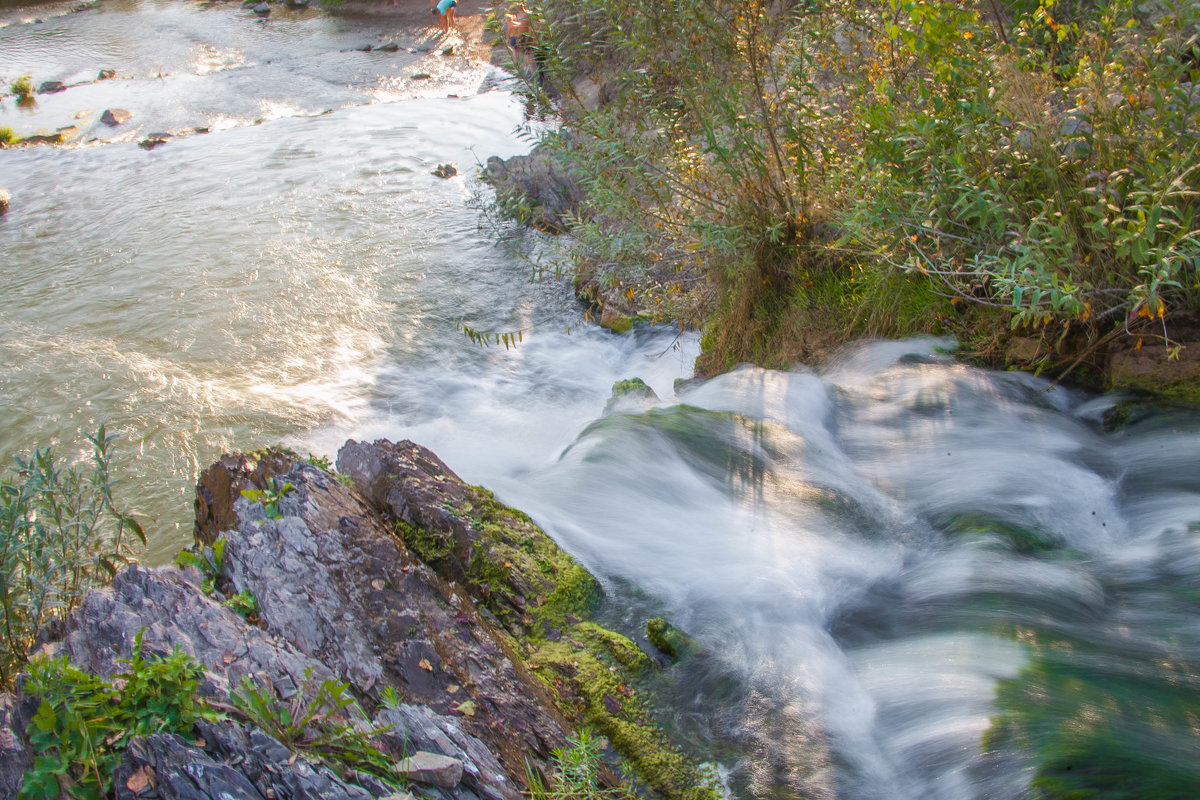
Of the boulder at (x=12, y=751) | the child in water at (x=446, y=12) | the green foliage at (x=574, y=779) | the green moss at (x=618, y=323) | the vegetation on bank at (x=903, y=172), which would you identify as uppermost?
the child in water at (x=446, y=12)

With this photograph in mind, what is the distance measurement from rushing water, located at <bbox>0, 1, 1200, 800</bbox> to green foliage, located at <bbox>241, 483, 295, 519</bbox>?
1.41 meters

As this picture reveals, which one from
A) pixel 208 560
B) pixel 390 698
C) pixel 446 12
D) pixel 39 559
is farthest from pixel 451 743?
pixel 446 12

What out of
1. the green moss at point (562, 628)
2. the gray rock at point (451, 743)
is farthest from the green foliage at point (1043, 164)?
the gray rock at point (451, 743)

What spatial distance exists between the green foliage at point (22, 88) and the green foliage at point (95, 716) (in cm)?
2166

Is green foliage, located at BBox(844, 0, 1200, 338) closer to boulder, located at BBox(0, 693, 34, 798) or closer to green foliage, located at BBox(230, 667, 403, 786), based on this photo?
green foliage, located at BBox(230, 667, 403, 786)

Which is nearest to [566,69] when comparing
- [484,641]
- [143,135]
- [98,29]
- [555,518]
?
[555,518]

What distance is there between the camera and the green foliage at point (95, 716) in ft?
7.18

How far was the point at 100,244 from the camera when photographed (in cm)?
1069

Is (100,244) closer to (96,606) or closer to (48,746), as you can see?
(96,606)

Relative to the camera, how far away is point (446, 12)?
71.5 ft

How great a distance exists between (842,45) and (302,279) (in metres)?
6.72

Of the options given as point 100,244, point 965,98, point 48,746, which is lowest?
point 100,244

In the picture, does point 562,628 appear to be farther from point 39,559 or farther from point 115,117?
point 115,117

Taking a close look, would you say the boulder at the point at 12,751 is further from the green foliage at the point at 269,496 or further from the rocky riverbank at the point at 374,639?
the green foliage at the point at 269,496
